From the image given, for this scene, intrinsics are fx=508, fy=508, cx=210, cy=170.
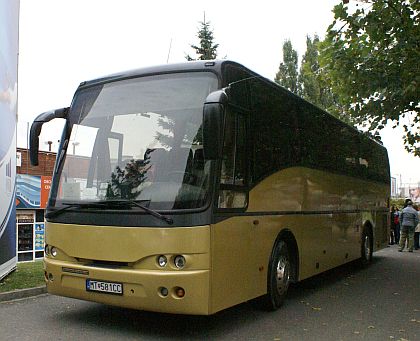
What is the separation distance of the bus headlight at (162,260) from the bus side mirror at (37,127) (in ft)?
8.09

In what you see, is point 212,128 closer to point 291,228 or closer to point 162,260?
point 162,260

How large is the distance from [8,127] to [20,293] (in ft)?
10.8

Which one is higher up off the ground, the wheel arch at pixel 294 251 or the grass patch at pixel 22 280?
the wheel arch at pixel 294 251

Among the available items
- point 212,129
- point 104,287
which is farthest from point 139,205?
point 212,129

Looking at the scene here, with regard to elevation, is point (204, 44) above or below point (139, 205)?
above

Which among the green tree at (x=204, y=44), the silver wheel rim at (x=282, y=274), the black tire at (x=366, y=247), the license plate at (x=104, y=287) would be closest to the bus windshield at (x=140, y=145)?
the license plate at (x=104, y=287)

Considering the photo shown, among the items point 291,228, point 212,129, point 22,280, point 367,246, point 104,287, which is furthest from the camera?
point 367,246

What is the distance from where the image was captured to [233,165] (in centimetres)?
619

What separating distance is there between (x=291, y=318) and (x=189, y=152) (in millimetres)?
2934

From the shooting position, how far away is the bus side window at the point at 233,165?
5.96 m

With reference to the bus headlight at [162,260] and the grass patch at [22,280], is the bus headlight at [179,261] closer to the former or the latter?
the bus headlight at [162,260]

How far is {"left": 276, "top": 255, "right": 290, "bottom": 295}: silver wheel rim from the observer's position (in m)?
7.41

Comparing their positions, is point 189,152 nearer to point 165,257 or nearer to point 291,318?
point 165,257

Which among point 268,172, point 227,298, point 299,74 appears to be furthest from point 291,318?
point 299,74
